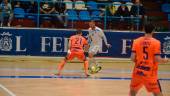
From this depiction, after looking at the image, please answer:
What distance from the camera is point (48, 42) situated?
2652 cm

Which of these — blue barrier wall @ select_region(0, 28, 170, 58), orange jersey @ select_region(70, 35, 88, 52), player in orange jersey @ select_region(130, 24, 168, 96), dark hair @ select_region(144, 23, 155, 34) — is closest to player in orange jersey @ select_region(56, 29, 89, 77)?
orange jersey @ select_region(70, 35, 88, 52)

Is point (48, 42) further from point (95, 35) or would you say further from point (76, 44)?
point (76, 44)

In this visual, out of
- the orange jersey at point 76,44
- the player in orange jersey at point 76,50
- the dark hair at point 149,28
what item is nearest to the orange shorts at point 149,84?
the dark hair at point 149,28

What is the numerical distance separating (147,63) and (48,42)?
15117 mm

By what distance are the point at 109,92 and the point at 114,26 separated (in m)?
12.2

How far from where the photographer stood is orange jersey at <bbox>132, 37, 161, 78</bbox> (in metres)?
11.7

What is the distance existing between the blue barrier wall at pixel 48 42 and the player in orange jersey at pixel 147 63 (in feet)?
49.0

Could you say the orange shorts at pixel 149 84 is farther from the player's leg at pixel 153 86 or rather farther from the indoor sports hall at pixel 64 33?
the indoor sports hall at pixel 64 33

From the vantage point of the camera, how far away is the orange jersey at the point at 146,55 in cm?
1166

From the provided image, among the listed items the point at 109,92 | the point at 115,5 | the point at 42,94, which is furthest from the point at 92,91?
the point at 115,5

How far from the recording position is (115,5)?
2866cm

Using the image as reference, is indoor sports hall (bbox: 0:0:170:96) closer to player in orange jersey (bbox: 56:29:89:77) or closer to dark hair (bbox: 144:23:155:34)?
player in orange jersey (bbox: 56:29:89:77)

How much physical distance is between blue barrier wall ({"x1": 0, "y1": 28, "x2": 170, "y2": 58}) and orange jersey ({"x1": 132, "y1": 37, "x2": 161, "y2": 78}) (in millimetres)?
14940

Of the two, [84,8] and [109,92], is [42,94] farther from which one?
[84,8]
